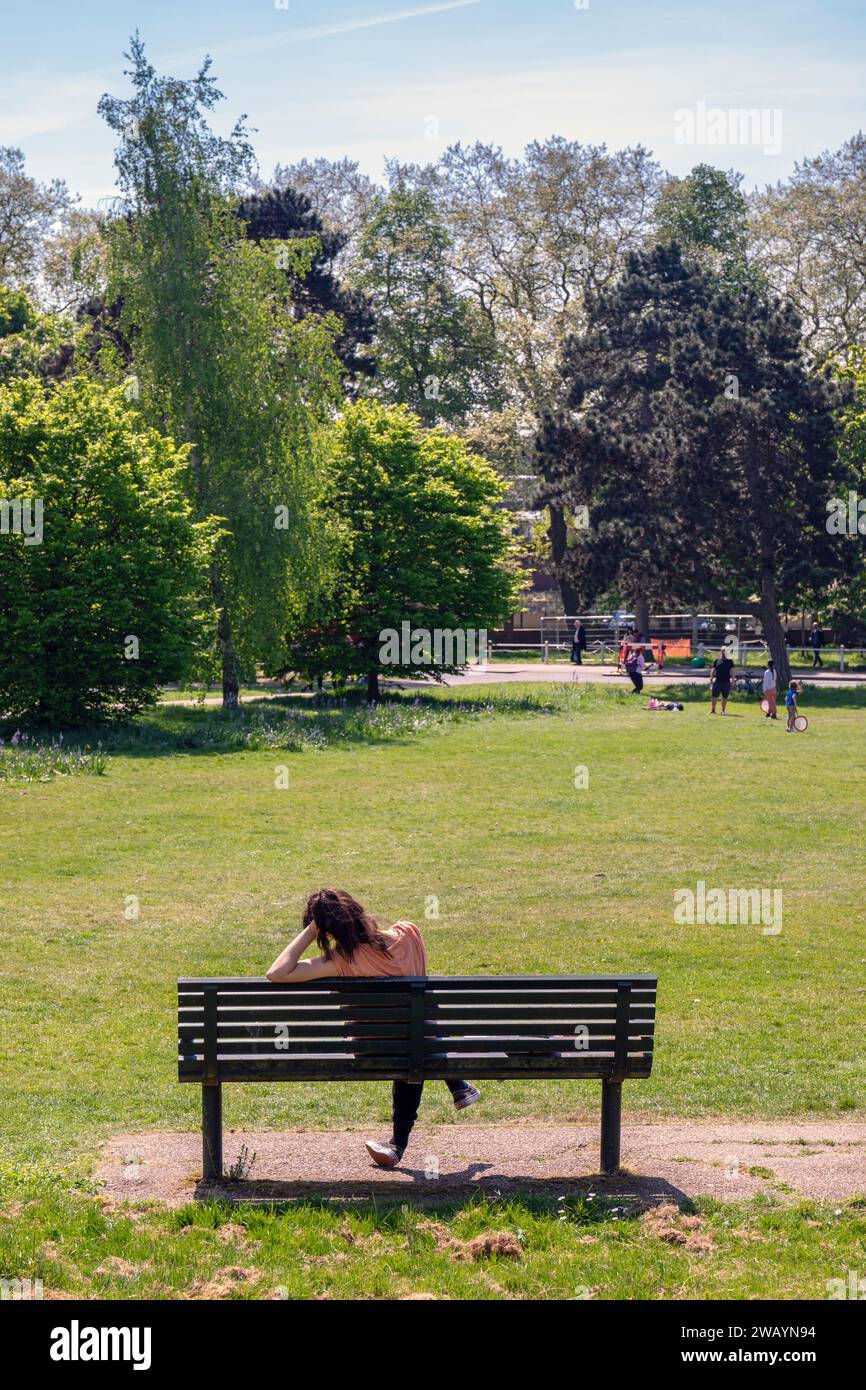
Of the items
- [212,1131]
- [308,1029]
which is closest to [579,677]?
[308,1029]

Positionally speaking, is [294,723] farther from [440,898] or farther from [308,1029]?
[308,1029]

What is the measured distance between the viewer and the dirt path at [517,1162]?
8234 millimetres

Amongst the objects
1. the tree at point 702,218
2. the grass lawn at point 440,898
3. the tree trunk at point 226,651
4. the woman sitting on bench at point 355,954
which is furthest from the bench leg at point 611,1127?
the tree at point 702,218

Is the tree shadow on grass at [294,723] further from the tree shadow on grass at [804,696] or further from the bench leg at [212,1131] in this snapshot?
the bench leg at [212,1131]

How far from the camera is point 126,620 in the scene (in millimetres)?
34281

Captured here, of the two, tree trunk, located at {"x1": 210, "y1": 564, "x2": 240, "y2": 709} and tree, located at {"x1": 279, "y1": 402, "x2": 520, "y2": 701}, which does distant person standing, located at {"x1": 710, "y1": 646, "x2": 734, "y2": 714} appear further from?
tree trunk, located at {"x1": 210, "y1": 564, "x2": 240, "y2": 709}

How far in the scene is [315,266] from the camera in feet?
222

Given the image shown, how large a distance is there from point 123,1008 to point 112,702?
75.4 feet

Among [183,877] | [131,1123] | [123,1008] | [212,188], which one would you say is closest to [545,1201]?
[131,1123]

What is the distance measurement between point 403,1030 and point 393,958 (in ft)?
1.42

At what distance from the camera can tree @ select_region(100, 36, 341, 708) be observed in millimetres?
39844

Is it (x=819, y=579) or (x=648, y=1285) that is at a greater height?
(x=819, y=579)

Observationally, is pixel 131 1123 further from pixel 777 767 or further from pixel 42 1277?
pixel 777 767

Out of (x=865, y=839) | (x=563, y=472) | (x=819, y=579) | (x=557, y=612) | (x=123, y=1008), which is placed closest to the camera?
(x=123, y=1008)
